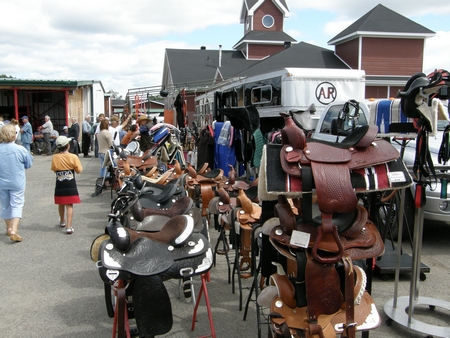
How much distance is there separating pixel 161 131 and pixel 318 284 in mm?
6652

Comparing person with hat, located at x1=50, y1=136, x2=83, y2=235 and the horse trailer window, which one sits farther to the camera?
the horse trailer window

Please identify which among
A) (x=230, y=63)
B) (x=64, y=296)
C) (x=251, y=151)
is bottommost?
(x=64, y=296)

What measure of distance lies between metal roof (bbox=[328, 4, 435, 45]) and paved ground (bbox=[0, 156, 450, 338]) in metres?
19.6

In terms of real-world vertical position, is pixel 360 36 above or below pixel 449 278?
above

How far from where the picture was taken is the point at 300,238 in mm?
2412

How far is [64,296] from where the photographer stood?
170 inches

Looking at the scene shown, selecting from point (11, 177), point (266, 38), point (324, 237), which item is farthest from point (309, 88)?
point (266, 38)

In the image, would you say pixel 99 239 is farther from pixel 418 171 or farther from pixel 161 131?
pixel 161 131

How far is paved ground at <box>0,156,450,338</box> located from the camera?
11.9ft

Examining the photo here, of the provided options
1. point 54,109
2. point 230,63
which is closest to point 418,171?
point 54,109

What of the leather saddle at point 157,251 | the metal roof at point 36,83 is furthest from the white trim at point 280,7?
the leather saddle at point 157,251

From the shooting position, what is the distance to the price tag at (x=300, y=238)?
2.39 metres

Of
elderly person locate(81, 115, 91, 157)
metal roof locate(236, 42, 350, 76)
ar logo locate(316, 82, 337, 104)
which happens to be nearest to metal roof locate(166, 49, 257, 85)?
metal roof locate(236, 42, 350, 76)

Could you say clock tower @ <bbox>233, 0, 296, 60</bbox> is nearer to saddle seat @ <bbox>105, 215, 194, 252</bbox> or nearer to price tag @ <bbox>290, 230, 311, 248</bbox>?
saddle seat @ <bbox>105, 215, 194, 252</bbox>
